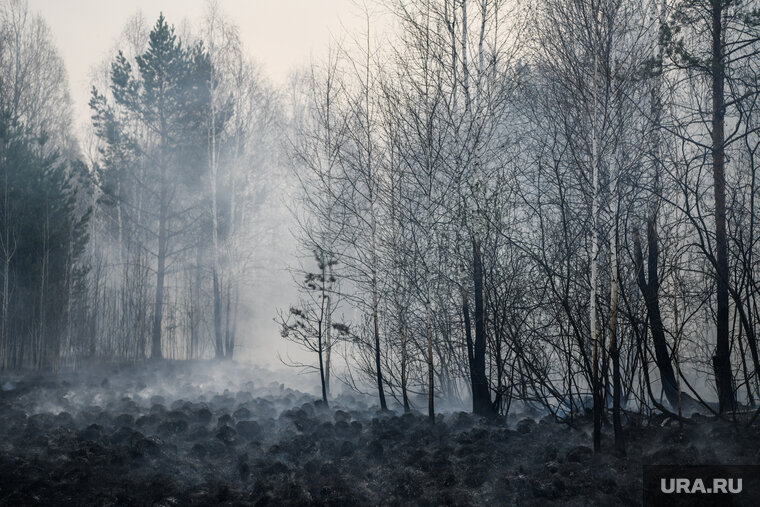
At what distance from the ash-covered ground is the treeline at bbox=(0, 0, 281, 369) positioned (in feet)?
14.5

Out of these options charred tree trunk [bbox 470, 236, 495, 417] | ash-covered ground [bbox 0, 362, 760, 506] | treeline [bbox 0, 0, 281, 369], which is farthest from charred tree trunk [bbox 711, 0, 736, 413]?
treeline [bbox 0, 0, 281, 369]

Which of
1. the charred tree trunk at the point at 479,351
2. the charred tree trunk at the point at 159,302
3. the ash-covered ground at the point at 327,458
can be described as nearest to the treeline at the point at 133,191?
the charred tree trunk at the point at 159,302

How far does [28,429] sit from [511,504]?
4761mm

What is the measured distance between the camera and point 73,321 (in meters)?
11.0

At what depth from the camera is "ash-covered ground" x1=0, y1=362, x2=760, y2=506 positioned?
12.7 feet

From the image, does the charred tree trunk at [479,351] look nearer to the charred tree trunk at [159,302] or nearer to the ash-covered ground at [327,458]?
the ash-covered ground at [327,458]

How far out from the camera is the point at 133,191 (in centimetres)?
1664

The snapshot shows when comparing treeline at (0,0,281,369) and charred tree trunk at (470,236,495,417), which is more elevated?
treeline at (0,0,281,369)

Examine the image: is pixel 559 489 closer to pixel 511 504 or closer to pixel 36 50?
pixel 511 504

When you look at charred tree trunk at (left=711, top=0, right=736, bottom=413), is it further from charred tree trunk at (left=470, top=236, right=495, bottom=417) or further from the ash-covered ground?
charred tree trunk at (left=470, top=236, right=495, bottom=417)

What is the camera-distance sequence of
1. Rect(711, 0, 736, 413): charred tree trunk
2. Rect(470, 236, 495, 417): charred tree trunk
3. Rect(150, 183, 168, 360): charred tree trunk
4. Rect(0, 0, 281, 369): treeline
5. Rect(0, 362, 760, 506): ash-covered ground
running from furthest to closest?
Rect(150, 183, 168, 360): charred tree trunk
Rect(0, 0, 281, 369): treeline
Rect(470, 236, 495, 417): charred tree trunk
Rect(711, 0, 736, 413): charred tree trunk
Rect(0, 362, 760, 506): ash-covered ground

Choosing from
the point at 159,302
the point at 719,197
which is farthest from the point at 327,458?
the point at 159,302

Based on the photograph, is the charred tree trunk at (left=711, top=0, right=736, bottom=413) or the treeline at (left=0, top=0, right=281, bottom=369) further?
the treeline at (left=0, top=0, right=281, bottom=369)

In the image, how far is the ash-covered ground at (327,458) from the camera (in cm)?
388
